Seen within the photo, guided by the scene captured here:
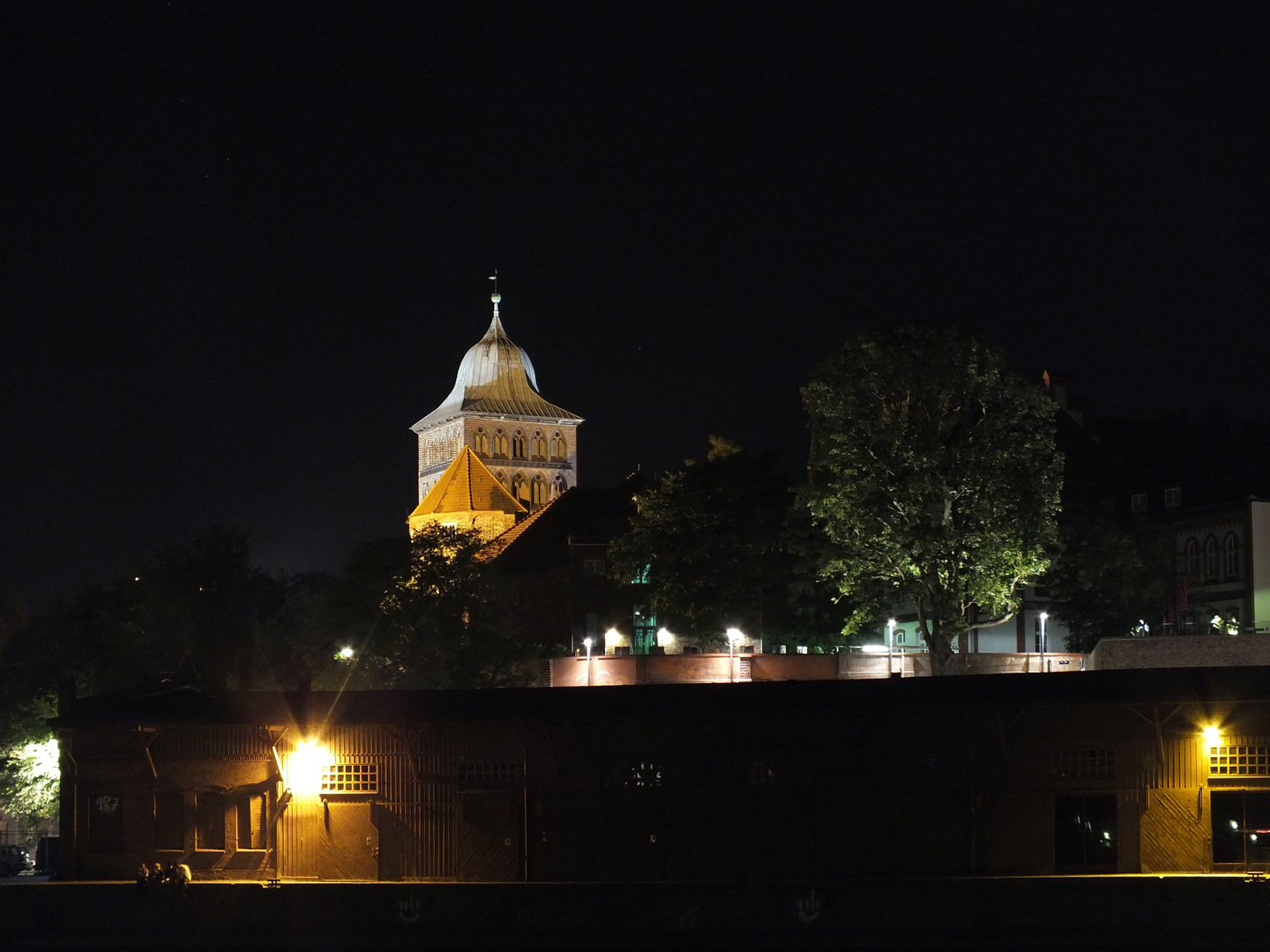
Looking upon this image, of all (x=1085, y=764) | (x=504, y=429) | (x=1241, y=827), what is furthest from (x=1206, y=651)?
(x=504, y=429)

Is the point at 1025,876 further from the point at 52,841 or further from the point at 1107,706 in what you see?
the point at 52,841

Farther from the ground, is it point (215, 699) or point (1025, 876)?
point (215, 699)

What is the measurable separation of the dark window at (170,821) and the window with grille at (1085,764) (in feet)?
59.1

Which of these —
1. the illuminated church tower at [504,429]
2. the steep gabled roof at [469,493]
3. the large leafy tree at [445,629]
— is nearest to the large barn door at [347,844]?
the large leafy tree at [445,629]

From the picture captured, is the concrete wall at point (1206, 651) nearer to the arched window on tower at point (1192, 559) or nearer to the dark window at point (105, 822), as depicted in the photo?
the arched window on tower at point (1192, 559)

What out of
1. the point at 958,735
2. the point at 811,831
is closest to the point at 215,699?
the point at 811,831

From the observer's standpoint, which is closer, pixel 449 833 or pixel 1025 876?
pixel 1025 876

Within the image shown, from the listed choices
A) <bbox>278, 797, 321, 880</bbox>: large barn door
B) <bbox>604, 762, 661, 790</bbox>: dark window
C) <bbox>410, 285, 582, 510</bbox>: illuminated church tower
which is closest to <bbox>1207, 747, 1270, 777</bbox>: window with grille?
<bbox>604, 762, 661, 790</bbox>: dark window

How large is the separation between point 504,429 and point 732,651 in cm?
9347

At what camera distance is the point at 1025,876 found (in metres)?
39.8

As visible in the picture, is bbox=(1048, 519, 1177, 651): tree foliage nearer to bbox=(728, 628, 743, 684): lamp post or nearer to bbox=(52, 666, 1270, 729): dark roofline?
bbox=(728, 628, 743, 684): lamp post

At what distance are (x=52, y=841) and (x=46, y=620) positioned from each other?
57.7 m

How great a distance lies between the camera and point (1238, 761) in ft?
133

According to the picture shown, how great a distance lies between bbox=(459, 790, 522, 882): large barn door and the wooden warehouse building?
40 mm
